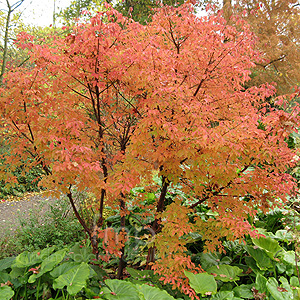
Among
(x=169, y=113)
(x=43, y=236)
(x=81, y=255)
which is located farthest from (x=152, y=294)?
(x=43, y=236)

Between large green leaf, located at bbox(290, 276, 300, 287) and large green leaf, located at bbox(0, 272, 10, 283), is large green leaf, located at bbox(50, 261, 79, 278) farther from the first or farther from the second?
large green leaf, located at bbox(290, 276, 300, 287)

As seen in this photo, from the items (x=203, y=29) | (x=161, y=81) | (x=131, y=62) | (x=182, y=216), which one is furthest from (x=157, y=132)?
(x=203, y=29)

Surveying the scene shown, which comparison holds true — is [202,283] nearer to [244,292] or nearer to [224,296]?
[224,296]

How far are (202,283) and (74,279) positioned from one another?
115cm

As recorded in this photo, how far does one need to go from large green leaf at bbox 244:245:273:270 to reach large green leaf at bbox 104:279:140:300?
1.45 metres

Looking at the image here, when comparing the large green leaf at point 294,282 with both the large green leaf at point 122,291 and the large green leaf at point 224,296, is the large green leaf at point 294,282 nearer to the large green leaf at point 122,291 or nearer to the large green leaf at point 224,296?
the large green leaf at point 224,296

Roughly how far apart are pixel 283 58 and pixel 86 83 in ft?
33.6

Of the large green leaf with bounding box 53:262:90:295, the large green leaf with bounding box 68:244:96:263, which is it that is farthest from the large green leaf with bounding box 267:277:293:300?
the large green leaf with bounding box 68:244:96:263

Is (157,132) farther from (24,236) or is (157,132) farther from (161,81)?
(24,236)

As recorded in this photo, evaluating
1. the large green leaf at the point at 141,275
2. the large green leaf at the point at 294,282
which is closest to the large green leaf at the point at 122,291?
the large green leaf at the point at 141,275

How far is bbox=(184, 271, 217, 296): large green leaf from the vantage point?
237cm

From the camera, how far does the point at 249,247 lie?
3.06 m

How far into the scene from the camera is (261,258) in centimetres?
295

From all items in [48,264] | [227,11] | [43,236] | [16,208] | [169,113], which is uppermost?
[227,11]
